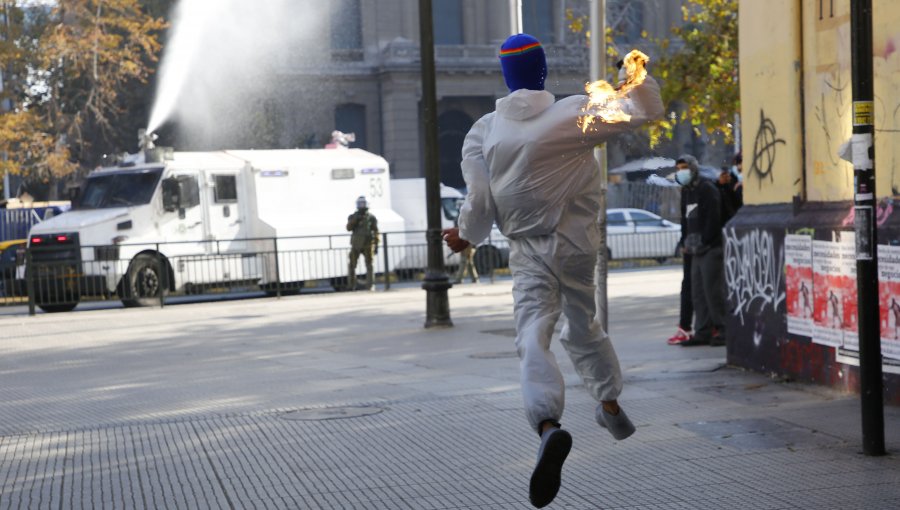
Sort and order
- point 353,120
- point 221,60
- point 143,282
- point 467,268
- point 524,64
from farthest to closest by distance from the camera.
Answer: point 353,120 → point 221,60 → point 467,268 → point 143,282 → point 524,64

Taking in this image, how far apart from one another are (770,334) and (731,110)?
7.69 meters

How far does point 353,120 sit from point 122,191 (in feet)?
105

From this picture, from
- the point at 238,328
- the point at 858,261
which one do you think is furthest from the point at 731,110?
the point at 858,261

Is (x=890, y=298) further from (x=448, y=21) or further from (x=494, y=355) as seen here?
(x=448, y=21)

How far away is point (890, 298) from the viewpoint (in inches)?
321

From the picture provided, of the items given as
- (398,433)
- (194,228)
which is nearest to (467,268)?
(194,228)

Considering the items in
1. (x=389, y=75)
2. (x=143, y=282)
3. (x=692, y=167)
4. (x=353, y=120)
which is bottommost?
(x=143, y=282)

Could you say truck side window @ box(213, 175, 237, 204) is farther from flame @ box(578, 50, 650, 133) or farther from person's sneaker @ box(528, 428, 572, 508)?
person's sneaker @ box(528, 428, 572, 508)

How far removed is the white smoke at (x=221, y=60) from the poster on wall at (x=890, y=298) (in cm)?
2264

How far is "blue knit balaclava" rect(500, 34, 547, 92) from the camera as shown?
5.79 m

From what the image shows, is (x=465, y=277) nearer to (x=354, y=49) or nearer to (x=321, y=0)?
(x=321, y=0)

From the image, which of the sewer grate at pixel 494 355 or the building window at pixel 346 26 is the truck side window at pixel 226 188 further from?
the building window at pixel 346 26

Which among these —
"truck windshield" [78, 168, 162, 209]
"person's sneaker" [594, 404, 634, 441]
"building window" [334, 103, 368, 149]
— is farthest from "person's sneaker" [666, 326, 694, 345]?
"building window" [334, 103, 368, 149]

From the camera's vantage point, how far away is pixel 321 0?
153ft
